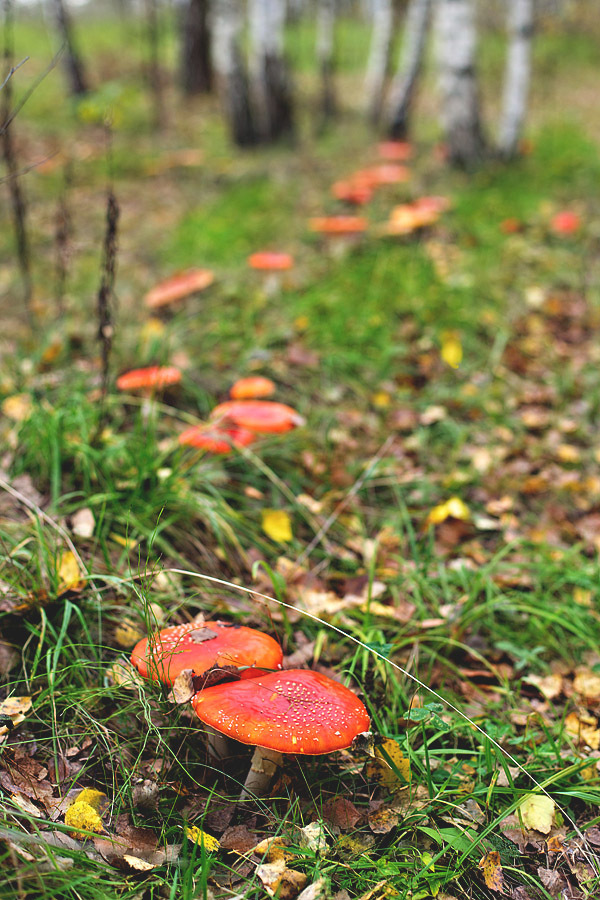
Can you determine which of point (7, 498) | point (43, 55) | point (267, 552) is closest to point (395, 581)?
point (267, 552)

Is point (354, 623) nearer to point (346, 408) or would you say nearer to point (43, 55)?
point (346, 408)

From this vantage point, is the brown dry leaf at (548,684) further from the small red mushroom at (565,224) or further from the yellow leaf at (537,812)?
the small red mushroom at (565,224)

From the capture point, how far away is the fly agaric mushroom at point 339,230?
5.65 meters

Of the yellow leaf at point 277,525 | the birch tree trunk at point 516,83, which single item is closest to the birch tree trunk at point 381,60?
the birch tree trunk at point 516,83

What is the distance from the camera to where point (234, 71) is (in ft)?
30.4

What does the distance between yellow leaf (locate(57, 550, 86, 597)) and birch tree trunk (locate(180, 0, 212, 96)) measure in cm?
1381

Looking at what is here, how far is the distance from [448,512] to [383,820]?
1683 mm

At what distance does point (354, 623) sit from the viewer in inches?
106

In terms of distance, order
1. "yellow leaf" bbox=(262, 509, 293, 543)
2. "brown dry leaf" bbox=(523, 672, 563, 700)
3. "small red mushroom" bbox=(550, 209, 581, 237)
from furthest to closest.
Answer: "small red mushroom" bbox=(550, 209, 581, 237)
"yellow leaf" bbox=(262, 509, 293, 543)
"brown dry leaf" bbox=(523, 672, 563, 700)

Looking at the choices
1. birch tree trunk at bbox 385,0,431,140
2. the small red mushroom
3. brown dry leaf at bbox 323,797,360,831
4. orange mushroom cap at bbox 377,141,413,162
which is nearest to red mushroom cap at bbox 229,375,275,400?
brown dry leaf at bbox 323,797,360,831

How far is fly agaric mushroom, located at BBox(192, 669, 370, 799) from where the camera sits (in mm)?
1698

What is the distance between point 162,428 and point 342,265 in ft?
9.58

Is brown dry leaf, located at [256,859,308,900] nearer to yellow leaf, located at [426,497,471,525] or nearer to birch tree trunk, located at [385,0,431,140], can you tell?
yellow leaf, located at [426,497,471,525]

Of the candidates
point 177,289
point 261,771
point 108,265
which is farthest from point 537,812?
point 177,289
